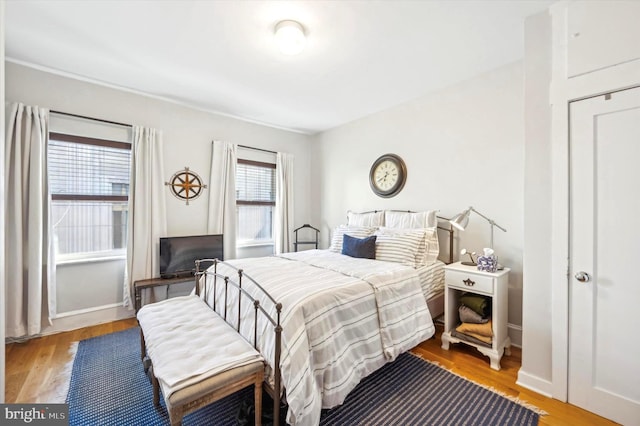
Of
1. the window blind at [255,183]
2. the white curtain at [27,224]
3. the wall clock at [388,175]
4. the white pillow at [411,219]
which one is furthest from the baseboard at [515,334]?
the white curtain at [27,224]

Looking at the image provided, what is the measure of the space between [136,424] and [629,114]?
138 inches

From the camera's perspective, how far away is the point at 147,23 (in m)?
2.14

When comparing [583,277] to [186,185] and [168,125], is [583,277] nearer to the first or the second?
[186,185]

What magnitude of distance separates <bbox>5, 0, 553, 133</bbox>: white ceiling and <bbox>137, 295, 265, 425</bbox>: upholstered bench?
2219 millimetres

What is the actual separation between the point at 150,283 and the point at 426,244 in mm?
3099

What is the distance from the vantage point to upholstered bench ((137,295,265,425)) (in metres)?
1.34

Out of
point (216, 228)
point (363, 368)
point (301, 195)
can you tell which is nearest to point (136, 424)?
point (363, 368)

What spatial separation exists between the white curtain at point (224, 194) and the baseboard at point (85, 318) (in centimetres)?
134

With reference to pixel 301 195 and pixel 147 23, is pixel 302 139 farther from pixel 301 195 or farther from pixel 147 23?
pixel 147 23

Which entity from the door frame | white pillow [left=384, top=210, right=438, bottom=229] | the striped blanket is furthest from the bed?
the door frame

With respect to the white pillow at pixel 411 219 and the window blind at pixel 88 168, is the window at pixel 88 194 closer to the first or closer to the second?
the window blind at pixel 88 168

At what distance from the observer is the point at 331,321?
184 cm

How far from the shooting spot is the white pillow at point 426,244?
9.38 ft

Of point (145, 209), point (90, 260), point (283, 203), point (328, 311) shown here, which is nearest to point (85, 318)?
point (90, 260)
